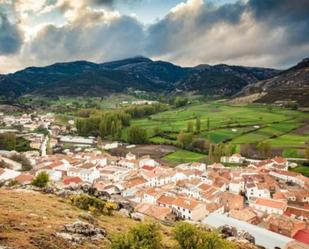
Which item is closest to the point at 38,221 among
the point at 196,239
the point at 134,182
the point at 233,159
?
the point at 196,239

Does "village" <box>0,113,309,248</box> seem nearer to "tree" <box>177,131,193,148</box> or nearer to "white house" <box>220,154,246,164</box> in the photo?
"white house" <box>220,154,246,164</box>

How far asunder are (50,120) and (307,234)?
519ft

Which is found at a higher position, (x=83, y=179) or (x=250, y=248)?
(x=250, y=248)

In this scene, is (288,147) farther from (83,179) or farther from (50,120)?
(50,120)

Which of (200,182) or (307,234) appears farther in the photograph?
(200,182)

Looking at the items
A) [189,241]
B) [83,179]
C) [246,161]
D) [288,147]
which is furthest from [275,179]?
[189,241]

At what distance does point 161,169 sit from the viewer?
82000 millimetres

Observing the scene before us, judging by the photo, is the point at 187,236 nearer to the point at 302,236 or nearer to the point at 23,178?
the point at 302,236

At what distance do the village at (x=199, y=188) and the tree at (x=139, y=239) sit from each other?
16.9 m

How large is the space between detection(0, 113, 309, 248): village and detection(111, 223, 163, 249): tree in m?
16.9

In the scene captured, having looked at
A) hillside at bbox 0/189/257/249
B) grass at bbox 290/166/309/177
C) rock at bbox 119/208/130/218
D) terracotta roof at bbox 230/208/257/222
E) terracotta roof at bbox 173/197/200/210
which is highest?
hillside at bbox 0/189/257/249

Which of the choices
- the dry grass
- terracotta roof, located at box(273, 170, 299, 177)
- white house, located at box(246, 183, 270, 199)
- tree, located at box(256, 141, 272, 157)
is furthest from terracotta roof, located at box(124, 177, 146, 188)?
tree, located at box(256, 141, 272, 157)

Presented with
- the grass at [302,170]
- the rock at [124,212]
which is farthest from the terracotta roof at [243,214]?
the grass at [302,170]

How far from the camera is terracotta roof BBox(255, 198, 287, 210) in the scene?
57441 millimetres
